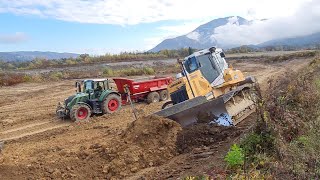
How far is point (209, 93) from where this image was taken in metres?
11.2

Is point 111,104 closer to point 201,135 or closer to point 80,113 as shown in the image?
point 80,113

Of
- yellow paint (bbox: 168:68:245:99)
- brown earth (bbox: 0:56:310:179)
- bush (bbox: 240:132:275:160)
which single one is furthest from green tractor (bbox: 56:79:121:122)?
bush (bbox: 240:132:275:160)

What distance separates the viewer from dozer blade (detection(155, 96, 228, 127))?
9.62 metres

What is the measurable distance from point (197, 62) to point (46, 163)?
18.1 ft

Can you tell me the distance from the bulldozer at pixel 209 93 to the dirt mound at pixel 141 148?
1.90ft

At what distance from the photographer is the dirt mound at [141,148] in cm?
804

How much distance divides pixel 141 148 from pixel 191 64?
4110 millimetres

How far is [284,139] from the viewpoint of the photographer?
6758mm

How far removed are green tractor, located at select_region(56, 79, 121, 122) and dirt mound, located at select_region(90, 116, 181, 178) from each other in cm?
450

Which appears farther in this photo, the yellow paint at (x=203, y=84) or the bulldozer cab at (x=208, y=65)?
the bulldozer cab at (x=208, y=65)

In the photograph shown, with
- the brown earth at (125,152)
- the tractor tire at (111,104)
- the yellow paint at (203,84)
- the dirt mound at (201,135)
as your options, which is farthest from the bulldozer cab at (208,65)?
the tractor tire at (111,104)

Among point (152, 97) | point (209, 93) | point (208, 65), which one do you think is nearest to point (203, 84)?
point (209, 93)

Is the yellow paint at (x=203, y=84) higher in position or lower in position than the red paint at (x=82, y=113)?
higher

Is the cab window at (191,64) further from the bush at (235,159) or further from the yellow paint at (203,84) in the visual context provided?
the bush at (235,159)
